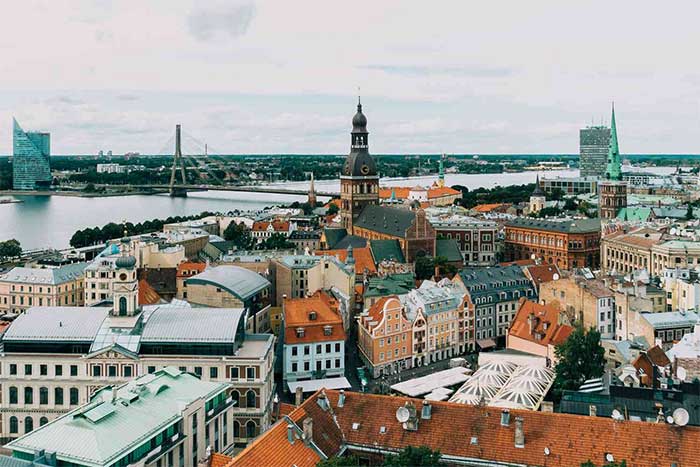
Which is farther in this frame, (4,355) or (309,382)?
(309,382)

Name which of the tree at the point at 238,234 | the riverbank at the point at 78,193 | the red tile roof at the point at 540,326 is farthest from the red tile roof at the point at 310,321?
the riverbank at the point at 78,193

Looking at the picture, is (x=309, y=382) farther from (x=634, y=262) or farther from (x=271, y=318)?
(x=634, y=262)

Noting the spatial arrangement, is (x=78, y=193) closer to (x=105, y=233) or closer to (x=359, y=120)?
(x=105, y=233)

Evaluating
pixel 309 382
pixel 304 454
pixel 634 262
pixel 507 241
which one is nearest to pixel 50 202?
pixel 507 241

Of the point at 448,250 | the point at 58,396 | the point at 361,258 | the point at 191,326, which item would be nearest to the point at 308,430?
the point at 191,326

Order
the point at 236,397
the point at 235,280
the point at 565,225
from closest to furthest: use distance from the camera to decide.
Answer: the point at 236,397 < the point at 235,280 < the point at 565,225

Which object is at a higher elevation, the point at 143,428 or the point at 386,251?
the point at 386,251

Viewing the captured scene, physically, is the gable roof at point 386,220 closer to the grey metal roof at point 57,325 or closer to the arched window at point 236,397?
the grey metal roof at point 57,325

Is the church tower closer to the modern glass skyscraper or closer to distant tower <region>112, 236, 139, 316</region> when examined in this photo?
distant tower <region>112, 236, 139, 316</region>
